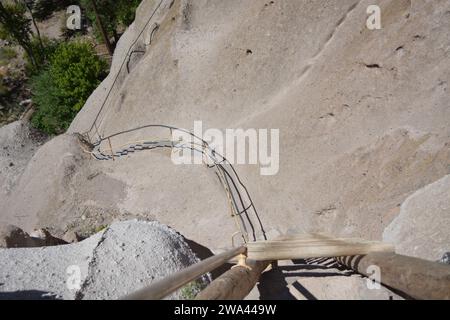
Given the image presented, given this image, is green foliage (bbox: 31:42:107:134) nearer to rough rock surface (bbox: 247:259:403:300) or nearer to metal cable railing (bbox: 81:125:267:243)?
metal cable railing (bbox: 81:125:267:243)

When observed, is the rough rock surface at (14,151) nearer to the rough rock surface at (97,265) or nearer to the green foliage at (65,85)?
the green foliage at (65,85)

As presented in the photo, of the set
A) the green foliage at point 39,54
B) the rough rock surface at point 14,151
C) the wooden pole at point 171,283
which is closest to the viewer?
the wooden pole at point 171,283

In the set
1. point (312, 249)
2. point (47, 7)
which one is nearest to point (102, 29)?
point (47, 7)

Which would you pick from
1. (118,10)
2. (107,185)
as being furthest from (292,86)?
(118,10)

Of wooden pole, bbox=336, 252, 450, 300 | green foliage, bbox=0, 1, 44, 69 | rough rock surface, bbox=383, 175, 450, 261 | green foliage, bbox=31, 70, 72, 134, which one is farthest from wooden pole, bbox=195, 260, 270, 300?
green foliage, bbox=0, 1, 44, 69

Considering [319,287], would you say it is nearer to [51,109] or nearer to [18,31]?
[51,109]

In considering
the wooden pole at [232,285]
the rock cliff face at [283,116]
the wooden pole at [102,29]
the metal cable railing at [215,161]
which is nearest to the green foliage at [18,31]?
the wooden pole at [102,29]

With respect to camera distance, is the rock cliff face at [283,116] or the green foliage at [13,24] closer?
the rock cliff face at [283,116]
